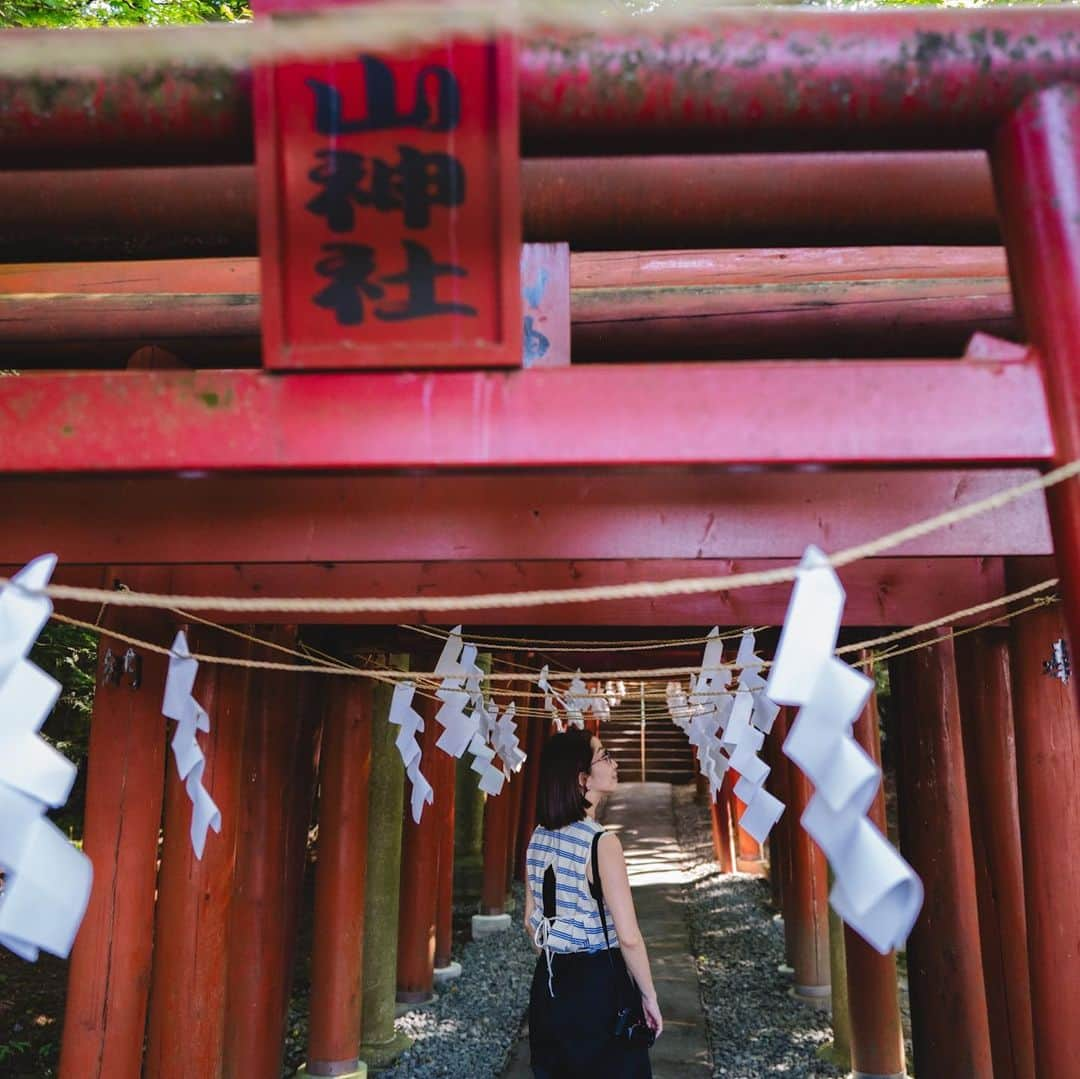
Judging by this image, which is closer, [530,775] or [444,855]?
[444,855]

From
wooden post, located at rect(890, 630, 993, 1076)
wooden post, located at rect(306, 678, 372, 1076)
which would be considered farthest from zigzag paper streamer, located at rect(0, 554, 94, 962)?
wooden post, located at rect(306, 678, 372, 1076)

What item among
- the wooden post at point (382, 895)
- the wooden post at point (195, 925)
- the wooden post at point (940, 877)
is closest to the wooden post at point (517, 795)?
the wooden post at point (382, 895)

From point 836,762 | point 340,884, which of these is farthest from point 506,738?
point 836,762

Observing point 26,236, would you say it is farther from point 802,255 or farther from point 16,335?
point 802,255

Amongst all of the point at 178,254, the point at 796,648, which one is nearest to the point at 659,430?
the point at 796,648

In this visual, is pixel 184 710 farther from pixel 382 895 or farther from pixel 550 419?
pixel 382 895

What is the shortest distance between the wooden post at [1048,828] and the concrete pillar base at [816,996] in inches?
223

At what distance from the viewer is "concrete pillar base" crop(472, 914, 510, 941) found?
10203 millimetres

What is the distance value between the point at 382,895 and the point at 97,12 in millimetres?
6040

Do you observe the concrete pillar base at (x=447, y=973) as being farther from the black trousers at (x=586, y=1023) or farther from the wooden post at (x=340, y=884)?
the black trousers at (x=586, y=1023)

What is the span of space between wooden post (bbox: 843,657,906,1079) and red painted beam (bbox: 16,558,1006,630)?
6.25 ft

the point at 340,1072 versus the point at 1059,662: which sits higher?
the point at 1059,662

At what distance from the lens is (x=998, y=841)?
359 centimetres

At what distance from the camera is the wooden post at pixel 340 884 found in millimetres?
5605
